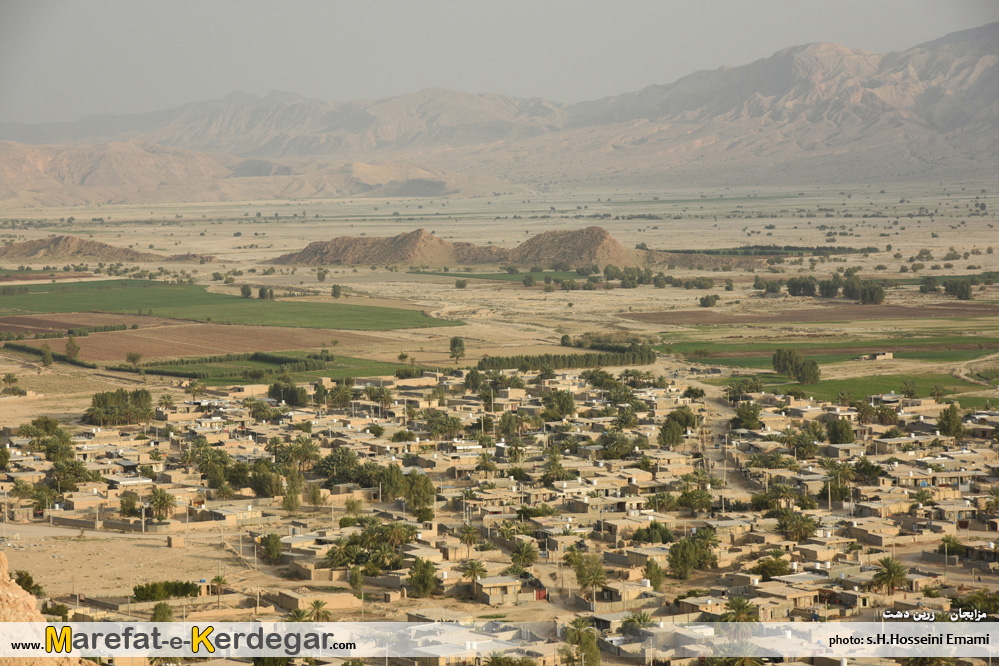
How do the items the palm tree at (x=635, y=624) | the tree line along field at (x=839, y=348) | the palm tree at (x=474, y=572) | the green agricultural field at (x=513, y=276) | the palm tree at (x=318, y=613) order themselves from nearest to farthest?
the palm tree at (x=635, y=624)
the palm tree at (x=318, y=613)
the palm tree at (x=474, y=572)
the tree line along field at (x=839, y=348)
the green agricultural field at (x=513, y=276)

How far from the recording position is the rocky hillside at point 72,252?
166 meters

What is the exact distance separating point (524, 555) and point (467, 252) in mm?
122621

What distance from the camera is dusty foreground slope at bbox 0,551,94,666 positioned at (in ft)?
62.7

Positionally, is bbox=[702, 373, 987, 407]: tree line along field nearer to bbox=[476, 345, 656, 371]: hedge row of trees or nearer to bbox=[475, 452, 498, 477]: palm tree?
bbox=[476, 345, 656, 371]: hedge row of trees

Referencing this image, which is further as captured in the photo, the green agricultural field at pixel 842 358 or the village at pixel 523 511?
the green agricultural field at pixel 842 358

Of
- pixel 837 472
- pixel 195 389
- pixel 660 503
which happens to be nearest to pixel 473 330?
pixel 195 389

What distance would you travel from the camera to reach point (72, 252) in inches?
6708

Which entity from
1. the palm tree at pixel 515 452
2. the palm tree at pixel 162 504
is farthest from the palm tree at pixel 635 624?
the palm tree at pixel 515 452

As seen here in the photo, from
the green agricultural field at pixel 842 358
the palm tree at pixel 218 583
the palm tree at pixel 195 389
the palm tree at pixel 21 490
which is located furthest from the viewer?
the green agricultural field at pixel 842 358

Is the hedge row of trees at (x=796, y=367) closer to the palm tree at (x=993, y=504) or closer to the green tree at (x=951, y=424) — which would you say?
the green tree at (x=951, y=424)

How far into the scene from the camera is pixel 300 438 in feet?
164

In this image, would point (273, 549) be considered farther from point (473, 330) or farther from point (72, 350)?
point (473, 330)

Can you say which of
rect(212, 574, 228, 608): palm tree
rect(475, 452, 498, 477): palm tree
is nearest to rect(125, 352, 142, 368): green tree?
rect(475, 452, 498, 477): palm tree

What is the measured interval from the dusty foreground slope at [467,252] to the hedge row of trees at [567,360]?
65729 millimetres
